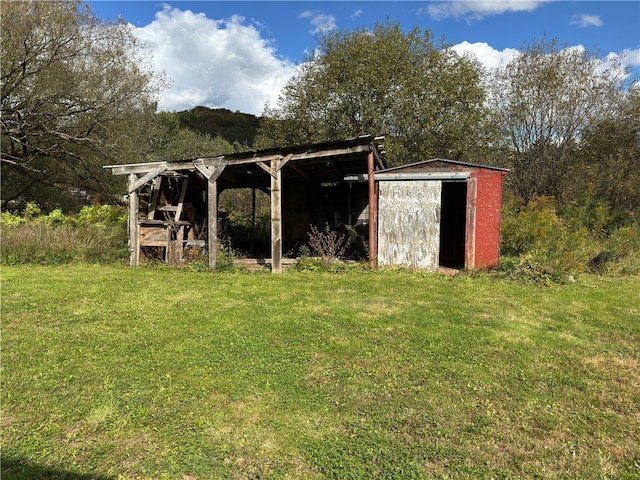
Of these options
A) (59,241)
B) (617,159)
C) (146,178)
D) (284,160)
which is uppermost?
(617,159)

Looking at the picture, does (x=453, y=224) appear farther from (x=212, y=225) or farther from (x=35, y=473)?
(x=35, y=473)

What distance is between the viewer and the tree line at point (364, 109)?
43.6 ft

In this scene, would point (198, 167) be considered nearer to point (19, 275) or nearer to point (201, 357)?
point (19, 275)

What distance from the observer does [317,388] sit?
323 cm

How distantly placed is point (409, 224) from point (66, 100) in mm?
13078

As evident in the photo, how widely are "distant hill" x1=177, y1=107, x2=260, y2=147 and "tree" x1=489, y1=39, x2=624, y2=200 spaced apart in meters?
25.3

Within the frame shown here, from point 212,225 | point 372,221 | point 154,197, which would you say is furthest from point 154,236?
point 372,221

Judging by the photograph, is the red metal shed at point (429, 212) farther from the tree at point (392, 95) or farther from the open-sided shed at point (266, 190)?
the tree at point (392, 95)

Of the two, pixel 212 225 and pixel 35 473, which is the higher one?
pixel 212 225

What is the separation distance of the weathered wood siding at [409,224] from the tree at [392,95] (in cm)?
863

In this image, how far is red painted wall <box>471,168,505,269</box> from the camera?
8492mm

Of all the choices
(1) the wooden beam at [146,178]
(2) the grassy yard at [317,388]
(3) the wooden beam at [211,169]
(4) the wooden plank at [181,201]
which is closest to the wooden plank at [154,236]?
(4) the wooden plank at [181,201]

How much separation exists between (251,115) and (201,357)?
4780 centimetres

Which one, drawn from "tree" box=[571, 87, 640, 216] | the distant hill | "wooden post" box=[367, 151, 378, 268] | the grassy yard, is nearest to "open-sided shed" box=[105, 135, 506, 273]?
"wooden post" box=[367, 151, 378, 268]
